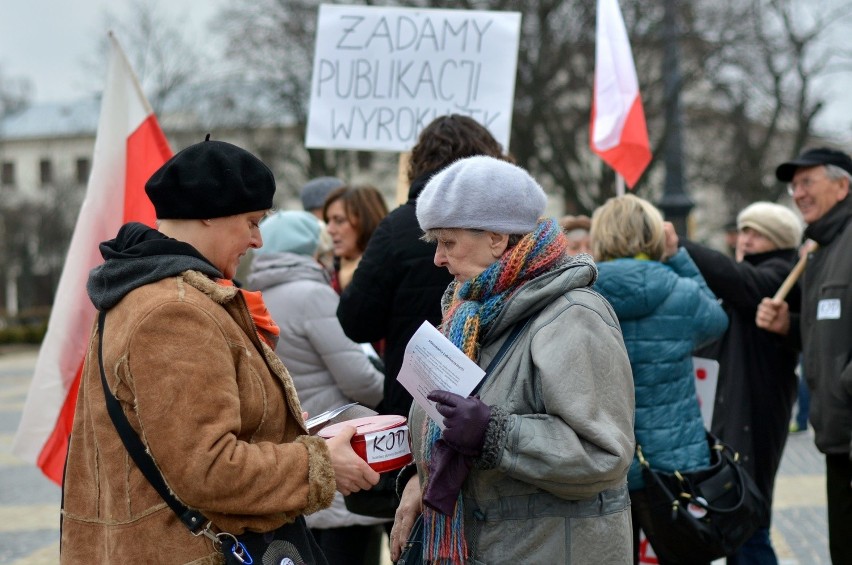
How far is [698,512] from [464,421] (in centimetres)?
189

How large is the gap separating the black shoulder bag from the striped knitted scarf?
1.26ft

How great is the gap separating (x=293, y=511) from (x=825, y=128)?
26.8m

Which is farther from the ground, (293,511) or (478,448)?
(478,448)

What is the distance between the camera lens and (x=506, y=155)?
3699mm

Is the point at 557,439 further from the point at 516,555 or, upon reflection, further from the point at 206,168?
the point at 206,168

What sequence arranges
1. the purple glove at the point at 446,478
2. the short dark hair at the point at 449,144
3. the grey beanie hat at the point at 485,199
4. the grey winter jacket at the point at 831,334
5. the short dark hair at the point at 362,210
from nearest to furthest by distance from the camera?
the purple glove at the point at 446,478 < the grey beanie hat at the point at 485,199 < the short dark hair at the point at 449,144 < the grey winter jacket at the point at 831,334 < the short dark hair at the point at 362,210

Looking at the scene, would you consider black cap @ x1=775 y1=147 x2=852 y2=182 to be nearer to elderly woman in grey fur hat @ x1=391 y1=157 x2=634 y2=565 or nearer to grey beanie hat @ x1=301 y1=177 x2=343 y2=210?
elderly woman in grey fur hat @ x1=391 y1=157 x2=634 y2=565

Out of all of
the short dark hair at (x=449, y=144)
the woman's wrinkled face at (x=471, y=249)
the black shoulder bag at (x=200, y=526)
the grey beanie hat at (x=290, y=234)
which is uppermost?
the short dark hair at (x=449, y=144)

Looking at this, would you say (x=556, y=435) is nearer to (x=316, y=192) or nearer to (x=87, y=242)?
(x=87, y=242)

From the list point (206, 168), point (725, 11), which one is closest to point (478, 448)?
point (206, 168)

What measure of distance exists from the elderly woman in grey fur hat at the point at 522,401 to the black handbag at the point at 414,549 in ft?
0.27

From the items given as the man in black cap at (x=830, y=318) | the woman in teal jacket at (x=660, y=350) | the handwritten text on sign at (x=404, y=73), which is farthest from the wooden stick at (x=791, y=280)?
the handwritten text on sign at (x=404, y=73)

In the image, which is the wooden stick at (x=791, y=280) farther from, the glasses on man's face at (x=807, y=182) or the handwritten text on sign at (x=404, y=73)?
the handwritten text on sign at (x=404, y=73)

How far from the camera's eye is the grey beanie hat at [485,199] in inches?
98.9
